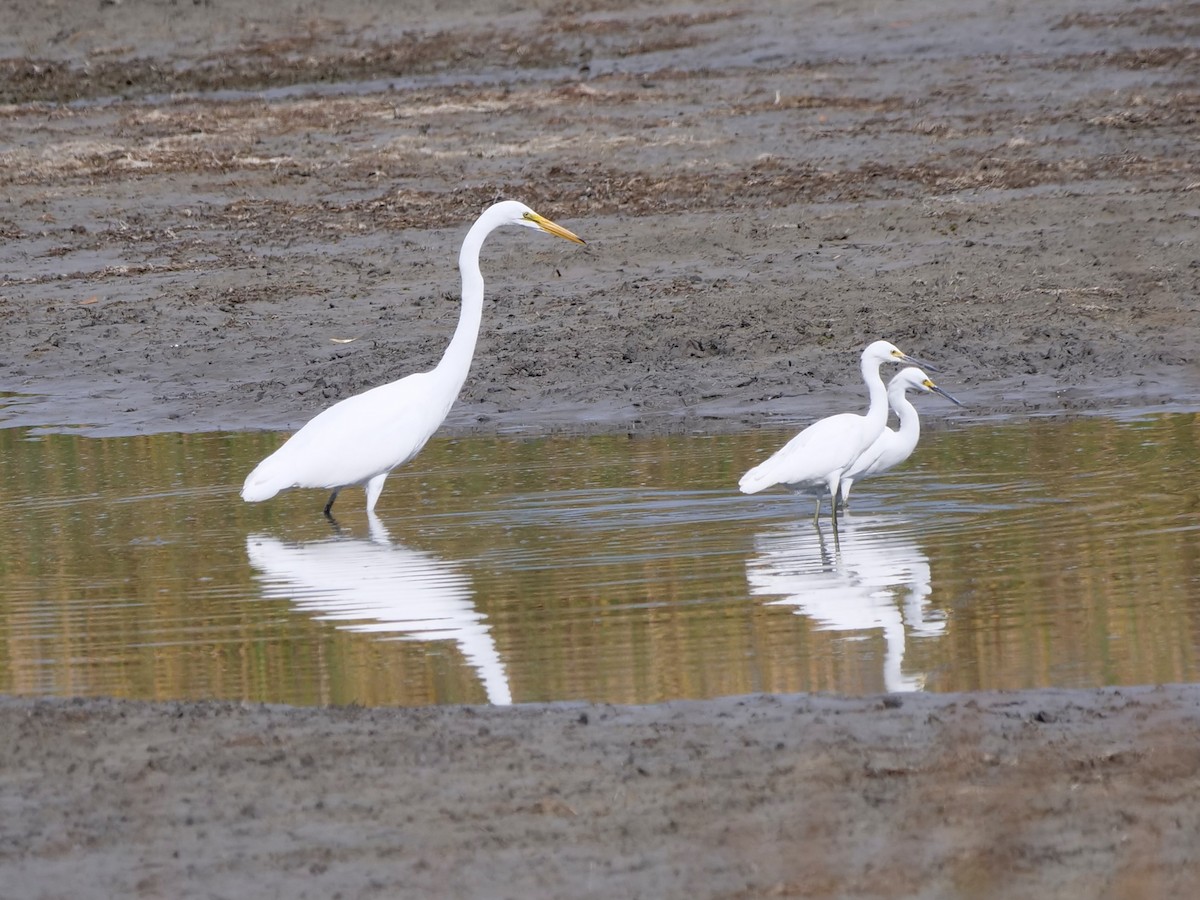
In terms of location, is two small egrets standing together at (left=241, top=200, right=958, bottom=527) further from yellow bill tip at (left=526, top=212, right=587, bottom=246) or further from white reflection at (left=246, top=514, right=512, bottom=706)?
white reflection at (left=246, top=514, right=512, bottom=706)

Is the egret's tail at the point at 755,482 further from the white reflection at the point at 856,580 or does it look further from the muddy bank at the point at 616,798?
the muddy bank at the point at 616,798

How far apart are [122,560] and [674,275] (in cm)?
667

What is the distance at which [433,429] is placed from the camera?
9742 mm

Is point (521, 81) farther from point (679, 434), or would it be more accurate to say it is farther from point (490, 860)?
point (490, 860)

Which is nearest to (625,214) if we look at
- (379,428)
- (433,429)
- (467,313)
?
(467,313)

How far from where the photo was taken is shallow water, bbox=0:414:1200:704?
20.0ft

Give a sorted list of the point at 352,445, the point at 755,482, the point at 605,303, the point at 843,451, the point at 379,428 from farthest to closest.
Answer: the point at 605,303 → the point at 379,428 → the point at 352,445 → the point at 843,451 → the point at 755,482

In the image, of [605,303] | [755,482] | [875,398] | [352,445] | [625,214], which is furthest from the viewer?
[625,214]

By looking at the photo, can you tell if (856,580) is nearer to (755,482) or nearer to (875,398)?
(755,482)

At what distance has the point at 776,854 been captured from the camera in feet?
14.1

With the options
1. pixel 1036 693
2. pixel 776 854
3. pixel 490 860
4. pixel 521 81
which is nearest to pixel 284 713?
pixel 490 860

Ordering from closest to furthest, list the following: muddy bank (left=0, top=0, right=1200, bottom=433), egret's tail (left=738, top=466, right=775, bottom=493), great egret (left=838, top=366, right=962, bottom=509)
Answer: egret's tail (left=738, top=466, right=775, bottom=493) → great egret (left=838, top=366, right=962, bottom=509) → muddy bank (left=0, top=0, right=1200, bottom=433)

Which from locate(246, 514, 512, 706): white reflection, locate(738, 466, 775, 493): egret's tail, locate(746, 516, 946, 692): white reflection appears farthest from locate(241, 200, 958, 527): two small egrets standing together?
locate(246, 514, 512, 706): white reflection

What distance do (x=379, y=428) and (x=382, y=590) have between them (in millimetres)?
2045
